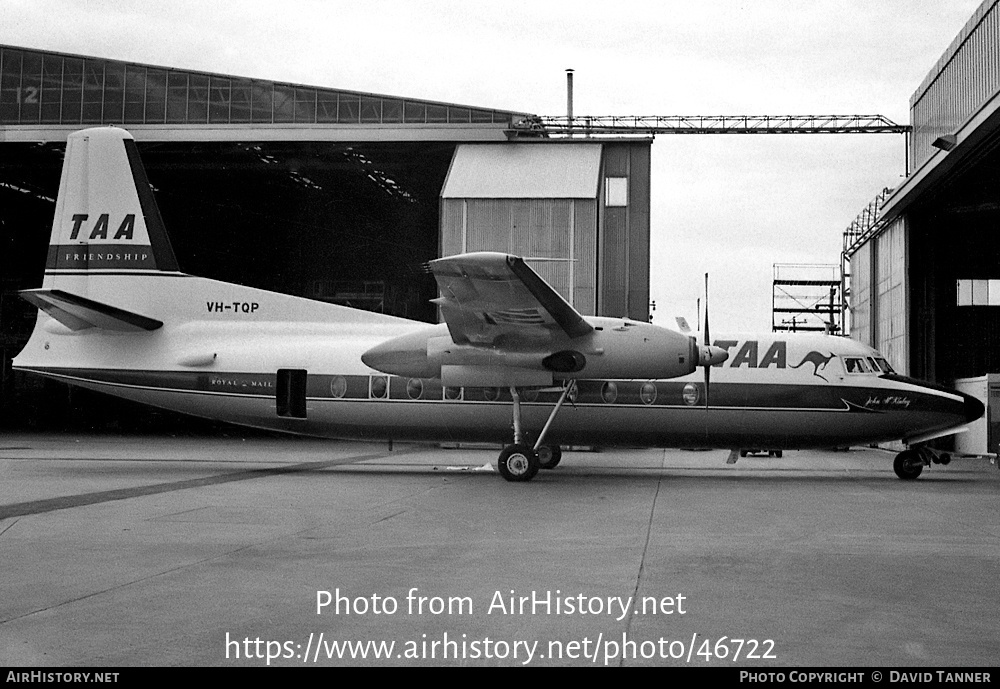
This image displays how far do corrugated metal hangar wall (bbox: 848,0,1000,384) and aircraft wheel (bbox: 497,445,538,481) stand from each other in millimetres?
13056

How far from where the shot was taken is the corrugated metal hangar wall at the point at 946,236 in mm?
24391

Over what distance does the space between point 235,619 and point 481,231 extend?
85.5 ft

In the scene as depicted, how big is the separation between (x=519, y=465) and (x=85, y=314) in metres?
9.77

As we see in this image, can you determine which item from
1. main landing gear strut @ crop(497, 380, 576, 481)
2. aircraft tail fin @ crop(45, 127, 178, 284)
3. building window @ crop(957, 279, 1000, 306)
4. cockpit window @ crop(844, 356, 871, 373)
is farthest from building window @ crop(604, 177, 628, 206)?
aircraft tail fin @ crop(45, 127, 178, 284)

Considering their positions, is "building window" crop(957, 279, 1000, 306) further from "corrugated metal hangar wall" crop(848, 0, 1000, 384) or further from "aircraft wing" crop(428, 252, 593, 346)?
"aircraft wing" crop(428, 252, 593, 346)

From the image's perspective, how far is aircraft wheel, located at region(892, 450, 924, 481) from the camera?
Result: 19.9 m

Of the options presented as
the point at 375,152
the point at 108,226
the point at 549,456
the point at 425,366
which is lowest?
the point at 549,456

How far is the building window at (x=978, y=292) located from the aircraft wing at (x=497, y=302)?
1129 inches

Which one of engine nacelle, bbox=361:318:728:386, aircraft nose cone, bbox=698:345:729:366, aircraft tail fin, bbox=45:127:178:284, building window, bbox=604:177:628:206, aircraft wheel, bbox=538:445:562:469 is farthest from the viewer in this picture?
building window, bbox=604:177:628:206

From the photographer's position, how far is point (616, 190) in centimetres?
3366

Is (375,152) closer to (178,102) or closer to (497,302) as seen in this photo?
(178,102)

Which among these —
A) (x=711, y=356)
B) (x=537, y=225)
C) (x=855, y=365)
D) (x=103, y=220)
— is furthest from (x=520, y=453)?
(x=537, y=225)

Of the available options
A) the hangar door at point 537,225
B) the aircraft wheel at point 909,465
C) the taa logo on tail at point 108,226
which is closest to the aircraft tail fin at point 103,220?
the taa logo on tail at point 108,226

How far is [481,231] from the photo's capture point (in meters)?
32.0
